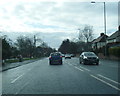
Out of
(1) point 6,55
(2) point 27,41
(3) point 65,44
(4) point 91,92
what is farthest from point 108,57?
(3) point 65,44

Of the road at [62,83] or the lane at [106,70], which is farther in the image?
the lane at [106,70]

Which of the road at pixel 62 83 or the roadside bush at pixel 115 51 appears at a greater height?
the roadside bush at pixel 115 51

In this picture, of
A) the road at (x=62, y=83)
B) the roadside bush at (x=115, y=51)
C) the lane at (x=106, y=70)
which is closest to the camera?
the road at (x=62, y=83)

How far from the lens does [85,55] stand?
29203mm

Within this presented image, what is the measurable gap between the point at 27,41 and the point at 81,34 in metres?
22.0

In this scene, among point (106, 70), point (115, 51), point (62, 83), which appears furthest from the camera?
point (115, 51)

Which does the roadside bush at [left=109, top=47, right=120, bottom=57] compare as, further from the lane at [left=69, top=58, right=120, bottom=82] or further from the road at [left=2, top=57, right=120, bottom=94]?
the road at [left=2, top=57, right=120, bottom=94]

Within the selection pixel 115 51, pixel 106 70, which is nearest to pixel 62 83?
pixel 106 70

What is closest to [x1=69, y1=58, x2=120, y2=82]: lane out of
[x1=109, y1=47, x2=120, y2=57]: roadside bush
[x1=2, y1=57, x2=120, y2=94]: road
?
[x1=2, y1=57, x2=120, y2=94]: road

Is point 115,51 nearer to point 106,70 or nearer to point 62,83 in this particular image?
point 106,70

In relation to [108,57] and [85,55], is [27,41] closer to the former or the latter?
[108,57]

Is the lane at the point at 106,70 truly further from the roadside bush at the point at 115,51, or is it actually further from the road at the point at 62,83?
the roadside bush at the point at 115,51

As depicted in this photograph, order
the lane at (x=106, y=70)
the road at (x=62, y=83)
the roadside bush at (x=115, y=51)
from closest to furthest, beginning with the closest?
the road at (x=62, y=83) < the lane at (x=106, y=70) < the roadside bush at (x=115, y=51)

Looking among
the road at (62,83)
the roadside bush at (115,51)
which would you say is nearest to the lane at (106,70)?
the road at (62,83)
